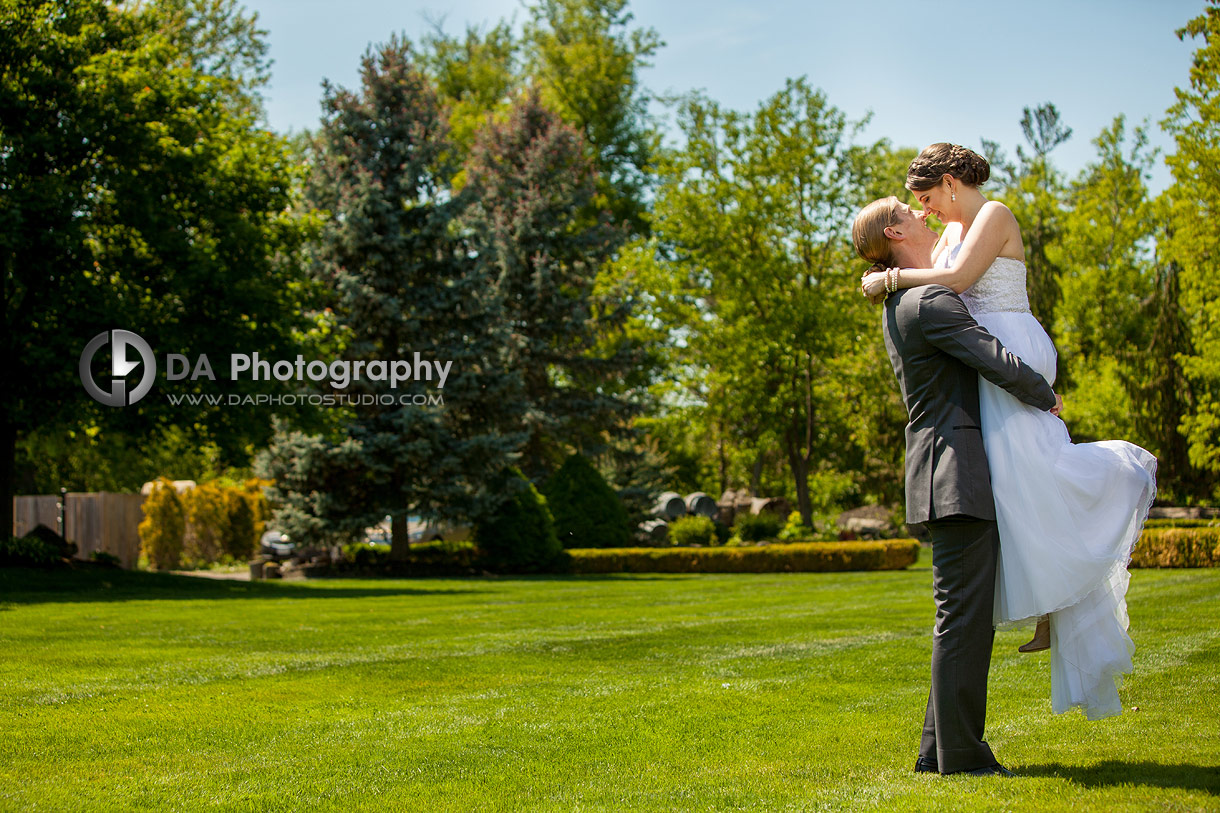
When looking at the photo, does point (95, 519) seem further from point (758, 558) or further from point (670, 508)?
point (758, 558)

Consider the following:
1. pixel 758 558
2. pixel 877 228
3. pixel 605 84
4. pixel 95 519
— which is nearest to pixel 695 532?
pixel 758 558

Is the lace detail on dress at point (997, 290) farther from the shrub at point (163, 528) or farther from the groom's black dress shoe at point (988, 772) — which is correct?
the shrub at point (163, 528)

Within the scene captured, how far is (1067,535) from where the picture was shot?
3.67 m

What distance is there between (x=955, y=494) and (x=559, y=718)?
241 centimetres

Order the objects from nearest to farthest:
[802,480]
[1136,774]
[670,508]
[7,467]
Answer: [1136,774] < [7,467] < [802,480] < [670,508]

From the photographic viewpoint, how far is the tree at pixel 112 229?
51.1 feet

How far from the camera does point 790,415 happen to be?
94.2 feet

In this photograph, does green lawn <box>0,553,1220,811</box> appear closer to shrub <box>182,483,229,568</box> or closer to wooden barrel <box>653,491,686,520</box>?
shrub <box>182,483,229,568</box>

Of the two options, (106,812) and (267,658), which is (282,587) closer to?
(267,658)

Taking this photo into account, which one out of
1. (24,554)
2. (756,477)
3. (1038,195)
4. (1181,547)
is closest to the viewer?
(24,554)

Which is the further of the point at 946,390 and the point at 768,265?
the point at 768,265

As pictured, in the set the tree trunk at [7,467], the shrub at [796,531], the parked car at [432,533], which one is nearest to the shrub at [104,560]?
the tree trunk at [7,467]

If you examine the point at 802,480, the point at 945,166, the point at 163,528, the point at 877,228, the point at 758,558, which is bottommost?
the point at 758,558

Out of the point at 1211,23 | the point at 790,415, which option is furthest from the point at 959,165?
the point at 790,415
